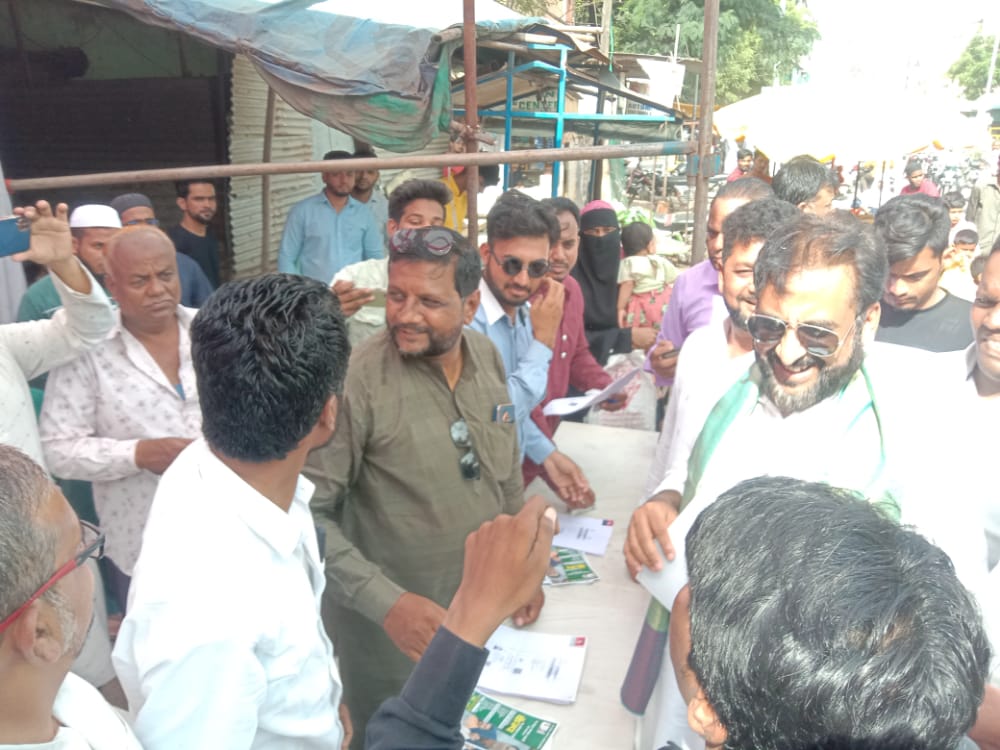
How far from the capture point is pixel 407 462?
177 centimetres

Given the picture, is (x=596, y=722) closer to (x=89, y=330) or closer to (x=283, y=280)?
(x=283, y=280)

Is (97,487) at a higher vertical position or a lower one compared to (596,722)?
higher

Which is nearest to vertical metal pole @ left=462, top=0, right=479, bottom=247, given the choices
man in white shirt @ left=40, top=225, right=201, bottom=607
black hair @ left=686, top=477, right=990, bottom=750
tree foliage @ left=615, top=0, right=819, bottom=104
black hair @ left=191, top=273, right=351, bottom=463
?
man in white shirt @ left=40, top=225, right=201, bottom=607

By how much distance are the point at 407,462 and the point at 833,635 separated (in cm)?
118

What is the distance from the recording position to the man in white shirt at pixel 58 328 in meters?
1.98

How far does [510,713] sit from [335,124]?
3.15 metres

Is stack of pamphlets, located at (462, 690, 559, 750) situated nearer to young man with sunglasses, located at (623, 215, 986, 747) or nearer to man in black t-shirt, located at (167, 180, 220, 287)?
young man with sunglasses, located at (623, 215, 986, 747)

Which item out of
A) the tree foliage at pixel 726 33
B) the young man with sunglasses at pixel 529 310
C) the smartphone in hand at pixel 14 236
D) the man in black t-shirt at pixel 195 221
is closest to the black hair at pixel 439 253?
the young man with sunglasses at pixel 529 310

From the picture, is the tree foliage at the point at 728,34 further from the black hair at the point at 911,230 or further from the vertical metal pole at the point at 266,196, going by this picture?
the black hair at the point at 911,230

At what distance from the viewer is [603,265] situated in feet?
15.0

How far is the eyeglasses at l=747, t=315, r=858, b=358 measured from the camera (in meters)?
1.63

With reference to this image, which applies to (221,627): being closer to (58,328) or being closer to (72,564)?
(72,564)

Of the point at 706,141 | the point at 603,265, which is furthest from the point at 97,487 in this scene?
the point at 603,265

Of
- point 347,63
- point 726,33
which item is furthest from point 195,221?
point 726,33
